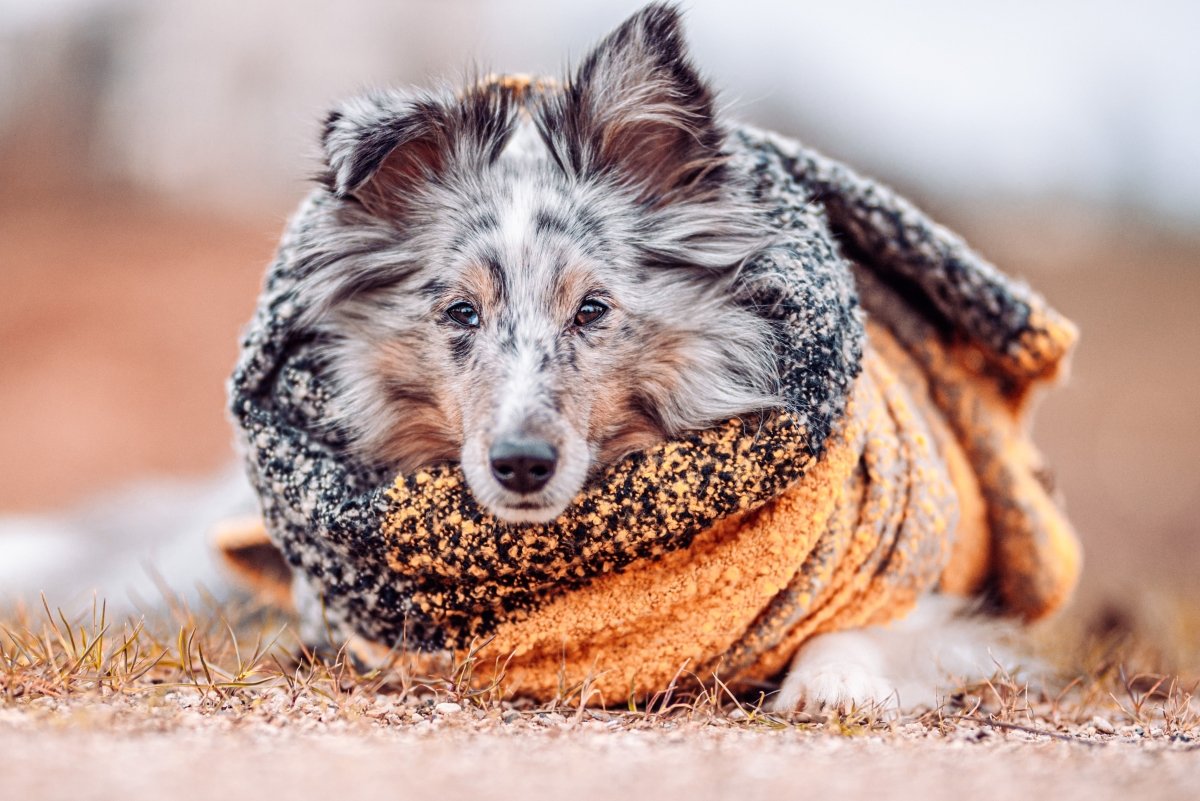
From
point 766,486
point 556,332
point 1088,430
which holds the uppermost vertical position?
point 556,332

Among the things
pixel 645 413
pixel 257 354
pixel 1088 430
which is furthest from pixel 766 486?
pixel 1088 430

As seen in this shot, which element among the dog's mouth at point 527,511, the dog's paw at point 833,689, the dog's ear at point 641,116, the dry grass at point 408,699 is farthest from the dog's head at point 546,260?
the dog's paw at point 833,689

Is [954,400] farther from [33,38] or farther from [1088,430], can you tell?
[33,38]

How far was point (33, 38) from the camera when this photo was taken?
1427 cm

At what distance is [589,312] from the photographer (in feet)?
9.86

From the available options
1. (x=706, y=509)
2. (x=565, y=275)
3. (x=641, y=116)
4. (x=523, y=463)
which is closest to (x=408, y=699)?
(x=523, y=463)

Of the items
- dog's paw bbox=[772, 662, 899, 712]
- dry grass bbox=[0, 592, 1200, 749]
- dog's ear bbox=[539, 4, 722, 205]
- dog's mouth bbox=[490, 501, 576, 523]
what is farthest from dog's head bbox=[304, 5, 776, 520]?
dog's paw bbox=[772, 662, 899, 712]

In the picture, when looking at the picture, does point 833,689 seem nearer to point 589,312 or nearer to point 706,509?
point 706,509

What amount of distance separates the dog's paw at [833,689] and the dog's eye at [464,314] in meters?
1.29

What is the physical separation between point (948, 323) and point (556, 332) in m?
1.48

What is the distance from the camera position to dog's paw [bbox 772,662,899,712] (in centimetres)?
284

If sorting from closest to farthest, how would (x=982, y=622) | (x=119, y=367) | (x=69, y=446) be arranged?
(x=982, y=622)
(x=69, y=446)
(x=119, y=367)

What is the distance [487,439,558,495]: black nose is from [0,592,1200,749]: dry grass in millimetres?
565

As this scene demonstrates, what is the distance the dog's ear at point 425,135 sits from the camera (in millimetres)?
3080
